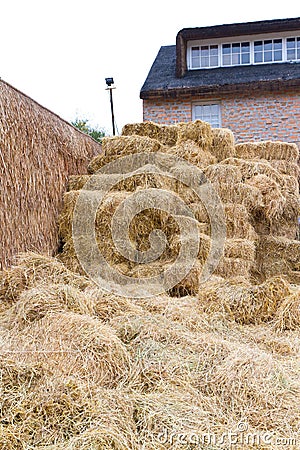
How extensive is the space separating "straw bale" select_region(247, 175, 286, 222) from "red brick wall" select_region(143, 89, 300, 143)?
536cm

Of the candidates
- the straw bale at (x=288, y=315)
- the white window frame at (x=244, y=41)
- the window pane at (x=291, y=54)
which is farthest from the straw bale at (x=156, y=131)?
the window pane at (x=291, y=54)

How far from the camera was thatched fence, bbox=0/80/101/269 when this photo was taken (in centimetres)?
429

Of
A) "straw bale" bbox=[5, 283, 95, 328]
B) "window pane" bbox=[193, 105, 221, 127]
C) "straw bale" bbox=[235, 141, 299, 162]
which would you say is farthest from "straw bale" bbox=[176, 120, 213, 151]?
"window pane" bbox=[193, 105, 221, 127]

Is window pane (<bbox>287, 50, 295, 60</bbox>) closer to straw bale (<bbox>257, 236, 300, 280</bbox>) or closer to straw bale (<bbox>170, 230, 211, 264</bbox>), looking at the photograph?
straw bale (<bbox>257, 236, 300, 280</bbox>)

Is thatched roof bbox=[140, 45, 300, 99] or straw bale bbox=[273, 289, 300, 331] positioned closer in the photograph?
straw bale bbox=[273, 289, 300, 331]

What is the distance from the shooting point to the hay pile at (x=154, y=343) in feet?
7.32

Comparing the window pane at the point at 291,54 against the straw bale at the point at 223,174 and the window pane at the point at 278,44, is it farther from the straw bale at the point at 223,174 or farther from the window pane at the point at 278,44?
the straw bale at the point at 223,174

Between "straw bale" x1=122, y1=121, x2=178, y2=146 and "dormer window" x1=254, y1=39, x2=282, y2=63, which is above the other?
"dormer window" x1=254, y1=39, x2=282, y2=63

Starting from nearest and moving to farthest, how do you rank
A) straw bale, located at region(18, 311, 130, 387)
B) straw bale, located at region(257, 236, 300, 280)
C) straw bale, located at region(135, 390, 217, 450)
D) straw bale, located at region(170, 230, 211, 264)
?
straw bale, located at region(135, 390, 217, 450)
straw bale, located at region(18, 311, 130, 387)
straw bale, located at region(170, 230, 211, 264)
straw bale, located at region(257, 236, 300, 280)

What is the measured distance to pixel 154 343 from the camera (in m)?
3.08

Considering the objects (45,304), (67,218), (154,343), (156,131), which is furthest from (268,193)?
(45,304)

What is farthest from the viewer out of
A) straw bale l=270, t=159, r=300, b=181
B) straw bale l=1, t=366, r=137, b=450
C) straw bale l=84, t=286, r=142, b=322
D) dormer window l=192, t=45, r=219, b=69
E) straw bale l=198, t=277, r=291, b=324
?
dormer window l=192, t=45, r=219, b=69

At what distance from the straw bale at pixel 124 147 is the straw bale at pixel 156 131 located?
410 mm

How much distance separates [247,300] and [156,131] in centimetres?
336
